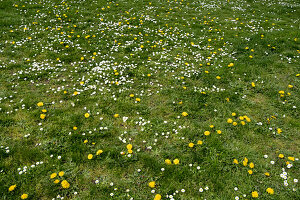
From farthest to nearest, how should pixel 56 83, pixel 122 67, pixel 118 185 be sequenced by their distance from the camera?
pixel 122 67 → pixel 56 83 → pixel 118 185

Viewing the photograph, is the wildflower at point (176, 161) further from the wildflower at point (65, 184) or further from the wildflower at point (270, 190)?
the wildflower at point (65, 184)

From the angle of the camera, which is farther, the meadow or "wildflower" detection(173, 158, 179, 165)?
"wildflower" detection(173, 158, 179, 165)

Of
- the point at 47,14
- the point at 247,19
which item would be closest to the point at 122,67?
the point at 47,14

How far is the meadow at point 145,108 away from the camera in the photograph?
11.0 feet

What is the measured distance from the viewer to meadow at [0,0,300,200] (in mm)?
3340

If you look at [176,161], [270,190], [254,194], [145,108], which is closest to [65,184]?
[176,161]

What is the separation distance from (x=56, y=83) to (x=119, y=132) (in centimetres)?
247

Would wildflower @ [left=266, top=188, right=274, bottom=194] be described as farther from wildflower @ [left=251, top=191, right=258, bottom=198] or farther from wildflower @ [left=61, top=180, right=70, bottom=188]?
wildflower @ [left=61, top=180, right=70, bottom=188]

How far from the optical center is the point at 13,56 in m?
6.12

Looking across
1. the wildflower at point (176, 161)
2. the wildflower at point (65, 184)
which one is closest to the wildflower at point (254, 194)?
the wildflower at point (176, 161)

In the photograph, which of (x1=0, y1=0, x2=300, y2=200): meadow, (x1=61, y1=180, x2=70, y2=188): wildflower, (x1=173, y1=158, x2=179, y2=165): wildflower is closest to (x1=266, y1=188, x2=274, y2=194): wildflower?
(x1=0, y1=0, x2=300, y2=200): meadow

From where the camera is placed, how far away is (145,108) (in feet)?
15.5

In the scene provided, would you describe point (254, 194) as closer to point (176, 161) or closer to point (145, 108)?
point (176, 161)

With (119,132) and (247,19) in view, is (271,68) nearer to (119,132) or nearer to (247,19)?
(247,19)
